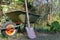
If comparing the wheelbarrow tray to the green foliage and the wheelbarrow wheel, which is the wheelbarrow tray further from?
the green foliage

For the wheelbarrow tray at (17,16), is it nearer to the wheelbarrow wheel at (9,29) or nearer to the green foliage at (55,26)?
the wheelbarrow wheel at (9,29)

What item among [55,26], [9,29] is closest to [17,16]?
[9,29]

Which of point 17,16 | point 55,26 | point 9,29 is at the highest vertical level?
point 17,16

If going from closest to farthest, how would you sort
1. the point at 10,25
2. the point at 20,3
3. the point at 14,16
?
the point at 10,25 → the point at 14,16 → the point at 20,3

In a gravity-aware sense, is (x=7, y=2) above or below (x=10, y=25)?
above

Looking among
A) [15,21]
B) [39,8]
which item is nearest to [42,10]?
[39,8]

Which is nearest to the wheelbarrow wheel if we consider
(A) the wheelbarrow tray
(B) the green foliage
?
(A) the wheelbarrow tray

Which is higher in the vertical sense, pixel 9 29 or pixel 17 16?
pixel 17 16

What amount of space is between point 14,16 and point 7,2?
1.41 metres

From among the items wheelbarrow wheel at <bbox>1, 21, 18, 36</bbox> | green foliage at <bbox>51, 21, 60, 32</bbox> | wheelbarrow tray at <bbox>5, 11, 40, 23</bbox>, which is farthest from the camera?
green foliage at <bbox>51, 21, 60, 32</bbox>

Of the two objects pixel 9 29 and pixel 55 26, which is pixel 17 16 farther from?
pixel 55 26

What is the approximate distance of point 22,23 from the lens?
9594mm

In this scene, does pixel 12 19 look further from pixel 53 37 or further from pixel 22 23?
pixel 53 37

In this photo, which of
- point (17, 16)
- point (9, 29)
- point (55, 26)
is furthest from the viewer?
point (55, 26)
